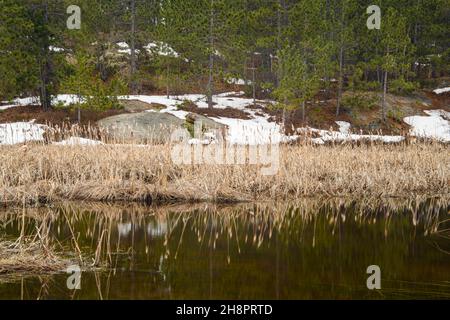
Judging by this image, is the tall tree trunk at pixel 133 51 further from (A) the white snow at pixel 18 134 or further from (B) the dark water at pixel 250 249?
(B) the dark water at pixel 250 249

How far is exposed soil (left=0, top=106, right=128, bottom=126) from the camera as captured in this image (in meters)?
24.3

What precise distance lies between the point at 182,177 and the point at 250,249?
4537mm

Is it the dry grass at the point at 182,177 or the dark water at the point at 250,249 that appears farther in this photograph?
the dry grass at the point at 182,177

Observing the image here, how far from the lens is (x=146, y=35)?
3503 centimetres

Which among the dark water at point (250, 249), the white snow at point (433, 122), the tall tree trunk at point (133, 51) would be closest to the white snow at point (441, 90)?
the white snow at point (433, 122)

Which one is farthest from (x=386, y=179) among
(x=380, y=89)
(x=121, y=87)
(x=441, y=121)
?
(x=380, y=89)

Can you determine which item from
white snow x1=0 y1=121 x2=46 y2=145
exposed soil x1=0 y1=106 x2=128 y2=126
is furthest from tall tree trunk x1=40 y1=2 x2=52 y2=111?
white snow x1=0 y1=121 x2=46 y2=145

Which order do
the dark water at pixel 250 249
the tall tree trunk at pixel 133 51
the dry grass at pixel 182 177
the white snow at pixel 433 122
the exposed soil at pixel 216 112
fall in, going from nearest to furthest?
the dark water at pixel 250 249 → the dry grass at pixel 182 177 → the exposed soil at pixel 216 112 → the white snow at pixel 433 122 → the tall tree trunk at pixel 133 51

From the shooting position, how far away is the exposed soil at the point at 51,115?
24.3 metres

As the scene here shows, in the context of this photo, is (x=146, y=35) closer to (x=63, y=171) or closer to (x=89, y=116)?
(x=89, y=116)

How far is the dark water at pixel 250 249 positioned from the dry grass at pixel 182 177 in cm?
58

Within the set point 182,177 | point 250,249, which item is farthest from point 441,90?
point 250,249

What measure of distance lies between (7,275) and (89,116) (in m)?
20.2

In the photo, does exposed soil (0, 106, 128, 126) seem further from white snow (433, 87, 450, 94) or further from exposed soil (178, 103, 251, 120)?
white snow (433, 87, 450, 94)
